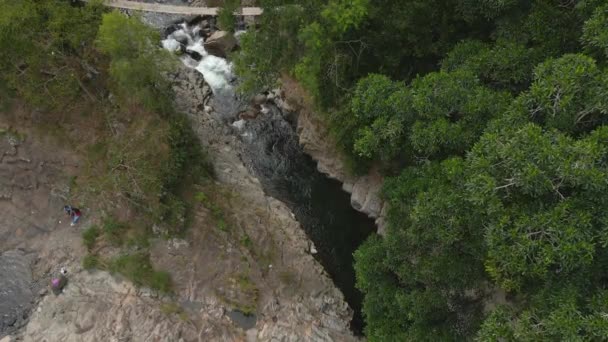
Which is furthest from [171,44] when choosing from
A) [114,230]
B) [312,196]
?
[312,196]

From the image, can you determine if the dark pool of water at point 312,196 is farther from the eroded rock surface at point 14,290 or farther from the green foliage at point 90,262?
the eroded rock surface at point 14,290

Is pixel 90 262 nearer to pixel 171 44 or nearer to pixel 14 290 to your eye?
pixel 14 290

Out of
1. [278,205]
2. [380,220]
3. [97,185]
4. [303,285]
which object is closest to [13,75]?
[97,185]

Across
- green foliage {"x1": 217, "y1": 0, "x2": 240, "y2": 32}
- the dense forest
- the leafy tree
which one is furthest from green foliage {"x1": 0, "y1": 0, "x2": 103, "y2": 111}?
the leafy tree

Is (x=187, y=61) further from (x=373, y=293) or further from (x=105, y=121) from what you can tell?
(x=373, y=293)

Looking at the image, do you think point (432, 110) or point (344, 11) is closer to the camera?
point (432, 110)

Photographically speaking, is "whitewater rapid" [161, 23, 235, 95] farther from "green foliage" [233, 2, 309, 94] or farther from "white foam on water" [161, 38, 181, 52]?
"green foliage" [233, 2, 309, 94]

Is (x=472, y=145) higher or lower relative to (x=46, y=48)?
higher
